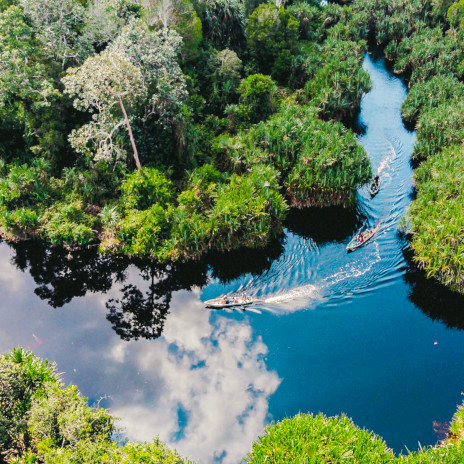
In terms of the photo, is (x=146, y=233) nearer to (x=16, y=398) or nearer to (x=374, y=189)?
(x=16, y=398)

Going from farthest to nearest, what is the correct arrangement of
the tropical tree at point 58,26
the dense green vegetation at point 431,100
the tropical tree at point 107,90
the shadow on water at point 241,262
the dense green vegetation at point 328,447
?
the tropical tree at point 58,26 < the shadow on water at point 241,262 < the tropical tree at point 107,90 < the dense green vegetation at point 431,100 < the dense green vegetation at point 328,447

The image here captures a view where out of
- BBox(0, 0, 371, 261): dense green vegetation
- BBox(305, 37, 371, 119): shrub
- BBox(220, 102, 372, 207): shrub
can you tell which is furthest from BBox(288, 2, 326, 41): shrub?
BBox(220, 102, 372, 207): shrub

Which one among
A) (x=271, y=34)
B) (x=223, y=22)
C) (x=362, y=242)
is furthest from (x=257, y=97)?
(x=362, y=242)

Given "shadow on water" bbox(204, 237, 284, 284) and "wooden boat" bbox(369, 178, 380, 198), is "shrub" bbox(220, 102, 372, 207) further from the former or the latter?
"shadow on water" bbox(204, 237, 284, 284)

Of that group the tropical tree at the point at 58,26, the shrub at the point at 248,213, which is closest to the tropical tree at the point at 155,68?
the tropical tree at the point at 58,26

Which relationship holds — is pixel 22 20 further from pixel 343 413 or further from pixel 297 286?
pixel 343 413

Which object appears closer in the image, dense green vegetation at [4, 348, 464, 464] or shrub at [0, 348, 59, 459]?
dense green vegetation at [4, 348, 464, 464]

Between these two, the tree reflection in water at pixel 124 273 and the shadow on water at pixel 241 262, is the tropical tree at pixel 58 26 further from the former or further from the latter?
the shadow on water at pixel 241 262
